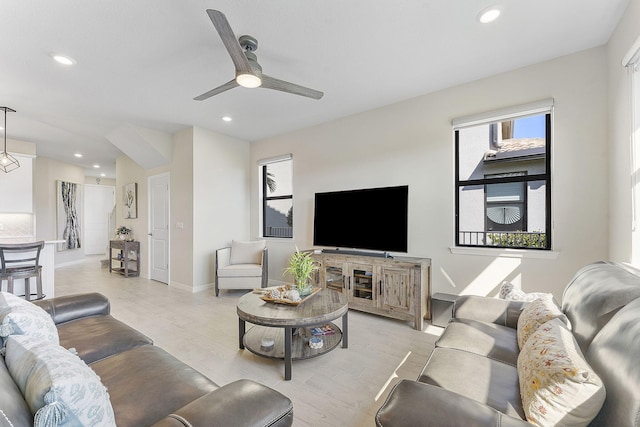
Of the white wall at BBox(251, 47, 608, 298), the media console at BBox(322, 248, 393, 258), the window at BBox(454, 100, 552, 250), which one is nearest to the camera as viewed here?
the white wall at BBox(251, 47, 608, 298)

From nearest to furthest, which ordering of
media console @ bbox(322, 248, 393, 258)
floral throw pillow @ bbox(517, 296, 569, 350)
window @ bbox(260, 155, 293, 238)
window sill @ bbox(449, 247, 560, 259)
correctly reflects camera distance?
floral throw pillow @ bbox(517, 296, 569, 350) < window sill @ bbox(449, 247, 560, 259) < media console @ bbox(322, 248, 393, 258) < window @ bbox(260, 155, 293, 238)

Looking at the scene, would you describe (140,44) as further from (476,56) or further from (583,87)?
(583,87)

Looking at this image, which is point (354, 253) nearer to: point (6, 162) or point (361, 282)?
point (361, 282)

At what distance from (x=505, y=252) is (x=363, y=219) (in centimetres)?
161

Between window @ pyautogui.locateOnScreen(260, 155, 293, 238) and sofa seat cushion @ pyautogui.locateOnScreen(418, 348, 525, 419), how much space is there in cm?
370

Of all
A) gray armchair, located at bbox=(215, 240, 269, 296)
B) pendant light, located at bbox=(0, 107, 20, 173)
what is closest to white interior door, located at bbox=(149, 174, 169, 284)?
gray armchair, located at bbox=(215, 240, 269, 296)

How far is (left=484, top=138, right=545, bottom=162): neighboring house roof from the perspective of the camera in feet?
9.25

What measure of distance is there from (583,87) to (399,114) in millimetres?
1756

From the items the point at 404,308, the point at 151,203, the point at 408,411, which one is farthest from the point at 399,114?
the point at 151,203

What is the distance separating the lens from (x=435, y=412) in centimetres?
90

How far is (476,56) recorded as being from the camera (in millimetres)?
2590

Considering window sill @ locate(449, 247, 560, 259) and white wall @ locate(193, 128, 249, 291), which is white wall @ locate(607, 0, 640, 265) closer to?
window sill @ locate(449, 247, 560, 259)

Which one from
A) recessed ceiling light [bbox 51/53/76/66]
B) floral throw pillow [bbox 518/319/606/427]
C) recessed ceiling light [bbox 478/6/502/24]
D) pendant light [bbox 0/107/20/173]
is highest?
recessed ceiling light [bbox 478/6/502/24]

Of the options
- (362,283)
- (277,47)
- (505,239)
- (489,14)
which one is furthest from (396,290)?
(277,47)
